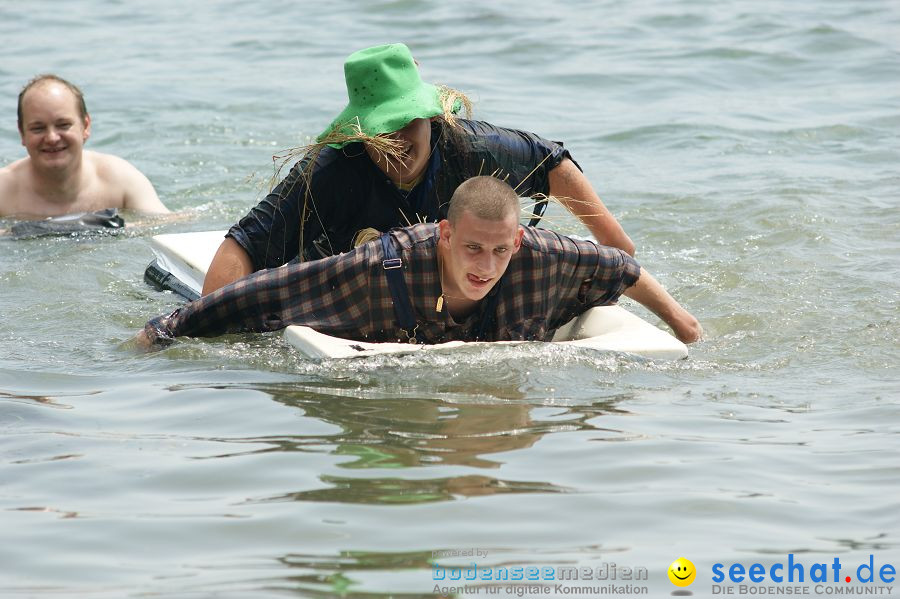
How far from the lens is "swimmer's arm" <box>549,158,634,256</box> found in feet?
18.6

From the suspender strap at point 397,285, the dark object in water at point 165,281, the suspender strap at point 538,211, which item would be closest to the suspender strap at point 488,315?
the suspender strap at point 397,285

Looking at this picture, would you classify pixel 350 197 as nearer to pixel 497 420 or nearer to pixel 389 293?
pixel 389 293

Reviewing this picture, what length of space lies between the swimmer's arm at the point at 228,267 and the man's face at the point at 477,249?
100cm

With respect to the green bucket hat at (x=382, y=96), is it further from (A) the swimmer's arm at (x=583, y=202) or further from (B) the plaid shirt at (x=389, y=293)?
(A) the swimmer's arm at (x=583, y=202)

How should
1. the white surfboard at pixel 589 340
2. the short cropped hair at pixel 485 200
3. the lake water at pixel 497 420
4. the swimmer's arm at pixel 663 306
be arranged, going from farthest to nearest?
the swimmer's arm at pixel 663 306 → the white surfboard at pixel 589 340 → the short cropped hair at pixel 485 200 → the lake water at pixel 497 420

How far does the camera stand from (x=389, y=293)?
4.91 metres

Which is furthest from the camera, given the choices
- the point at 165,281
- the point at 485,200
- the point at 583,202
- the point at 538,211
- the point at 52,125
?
the point at 52,125

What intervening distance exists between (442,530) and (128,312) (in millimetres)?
3297

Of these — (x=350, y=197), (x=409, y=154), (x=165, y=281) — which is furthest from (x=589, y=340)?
(x=165, y=281)

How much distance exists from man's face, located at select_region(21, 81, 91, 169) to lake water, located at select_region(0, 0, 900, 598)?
600 mm

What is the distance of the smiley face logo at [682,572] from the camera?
3.06 m

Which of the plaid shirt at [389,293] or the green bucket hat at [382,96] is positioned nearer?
the plaid shirt at [389,293]

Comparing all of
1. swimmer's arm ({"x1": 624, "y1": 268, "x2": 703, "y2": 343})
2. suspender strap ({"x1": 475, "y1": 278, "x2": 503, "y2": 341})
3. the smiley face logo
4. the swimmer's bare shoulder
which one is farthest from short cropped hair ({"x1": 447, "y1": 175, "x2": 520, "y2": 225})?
the swimmer's bare shoulder

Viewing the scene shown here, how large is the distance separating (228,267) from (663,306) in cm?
176
